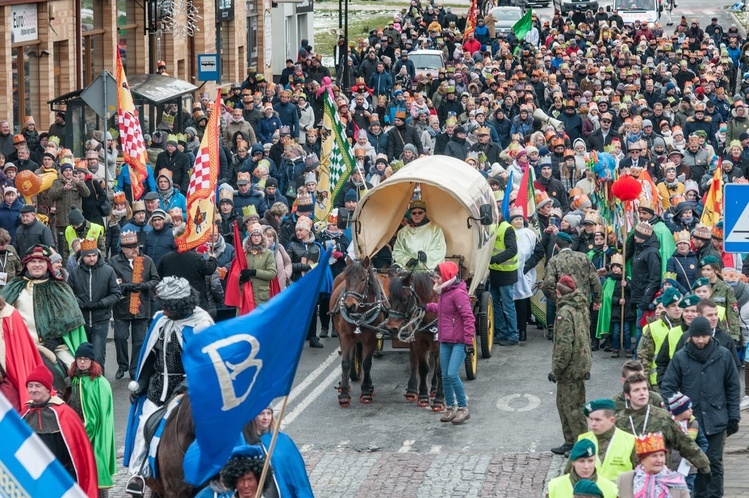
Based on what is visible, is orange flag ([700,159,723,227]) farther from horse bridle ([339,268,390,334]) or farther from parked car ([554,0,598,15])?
parked car ([554,0,598,15])

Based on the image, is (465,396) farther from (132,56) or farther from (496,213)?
(132,56)

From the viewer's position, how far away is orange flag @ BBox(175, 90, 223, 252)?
58.2 ft

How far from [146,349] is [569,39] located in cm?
3950

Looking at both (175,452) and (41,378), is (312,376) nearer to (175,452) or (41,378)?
(41,378)

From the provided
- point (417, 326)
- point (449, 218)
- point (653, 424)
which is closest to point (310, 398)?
point (417, 326)

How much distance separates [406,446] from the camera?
576 inches

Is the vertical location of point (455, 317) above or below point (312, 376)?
above

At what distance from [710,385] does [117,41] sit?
25864mm

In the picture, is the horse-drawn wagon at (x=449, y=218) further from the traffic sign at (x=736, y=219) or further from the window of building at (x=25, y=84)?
the window of building at (x=25, y=84)

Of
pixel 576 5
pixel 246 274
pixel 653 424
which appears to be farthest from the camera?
pixel 576 5

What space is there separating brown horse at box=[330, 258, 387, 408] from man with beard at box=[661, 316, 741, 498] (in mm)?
4264

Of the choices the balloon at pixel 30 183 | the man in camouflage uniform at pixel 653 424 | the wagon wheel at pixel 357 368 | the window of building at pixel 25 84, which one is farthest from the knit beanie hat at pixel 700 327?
the window of building at pixel 25 84

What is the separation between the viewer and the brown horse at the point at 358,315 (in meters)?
15.9

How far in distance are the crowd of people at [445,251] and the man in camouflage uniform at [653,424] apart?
0.05 ft
